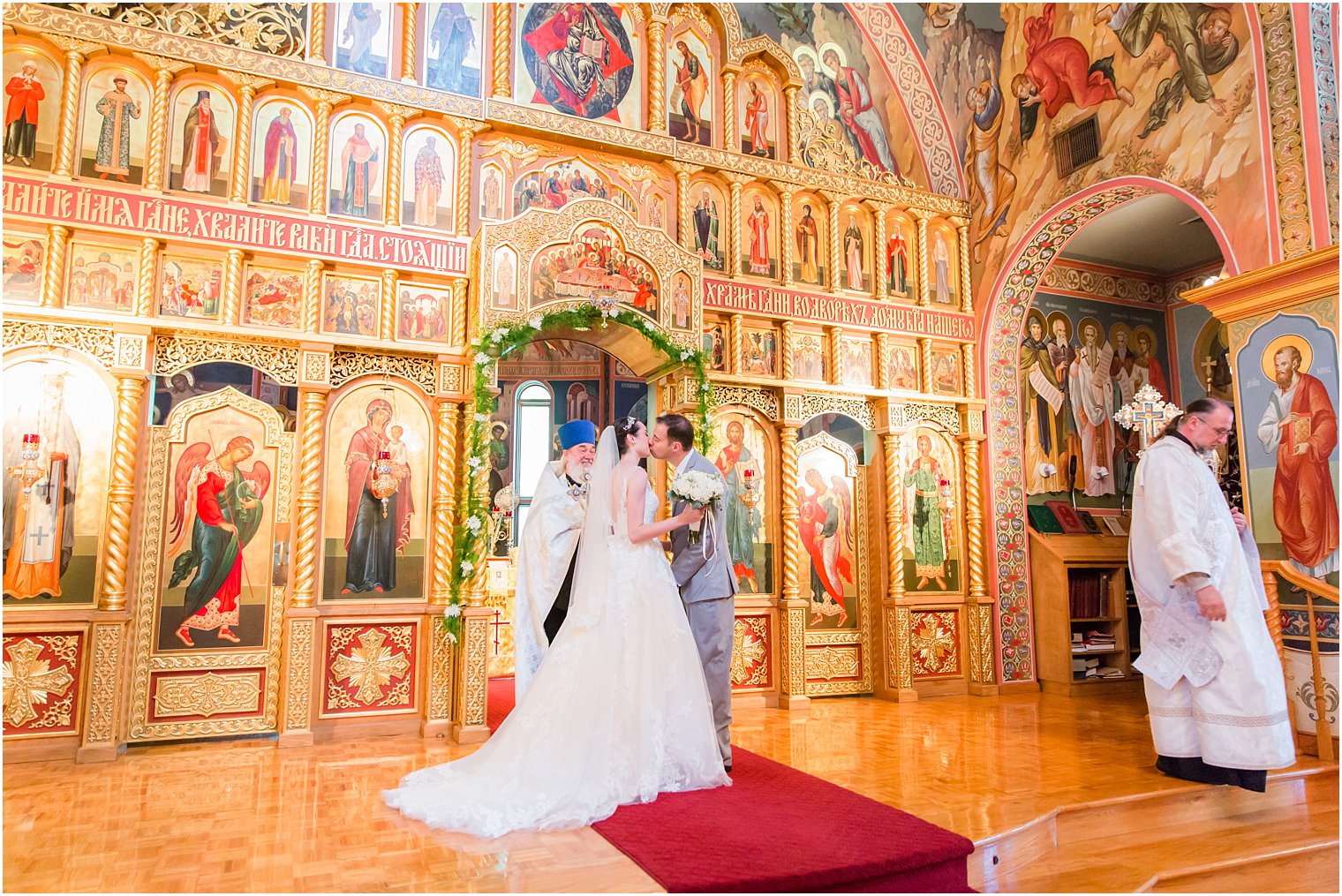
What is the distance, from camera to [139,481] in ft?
24.2

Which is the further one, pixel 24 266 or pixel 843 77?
pixel 843 77

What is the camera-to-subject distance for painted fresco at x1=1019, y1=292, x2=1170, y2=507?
11.7 meters

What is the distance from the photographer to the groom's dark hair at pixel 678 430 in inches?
228

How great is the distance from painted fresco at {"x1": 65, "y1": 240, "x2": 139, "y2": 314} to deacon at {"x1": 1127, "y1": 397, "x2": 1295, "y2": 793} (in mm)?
8334

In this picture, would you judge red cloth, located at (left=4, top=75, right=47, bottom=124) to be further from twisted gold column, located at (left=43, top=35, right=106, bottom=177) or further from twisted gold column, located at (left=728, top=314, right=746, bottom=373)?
twisted gold column, located at (left=728, top=314, right=746, bottom=373)

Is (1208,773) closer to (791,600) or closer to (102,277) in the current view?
(791,600)

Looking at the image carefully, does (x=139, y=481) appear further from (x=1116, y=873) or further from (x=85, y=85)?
(x=1116, y=873)

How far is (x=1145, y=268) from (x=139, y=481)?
43.1 ft

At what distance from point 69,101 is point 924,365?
30.2ft

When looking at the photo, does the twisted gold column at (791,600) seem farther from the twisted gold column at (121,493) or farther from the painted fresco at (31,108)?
the painted fresco at (31,108)

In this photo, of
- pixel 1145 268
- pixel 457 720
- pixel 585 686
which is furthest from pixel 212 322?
pixel 1145 268

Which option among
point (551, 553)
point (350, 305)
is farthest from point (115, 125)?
point (551, 553)

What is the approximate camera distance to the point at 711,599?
592 cm

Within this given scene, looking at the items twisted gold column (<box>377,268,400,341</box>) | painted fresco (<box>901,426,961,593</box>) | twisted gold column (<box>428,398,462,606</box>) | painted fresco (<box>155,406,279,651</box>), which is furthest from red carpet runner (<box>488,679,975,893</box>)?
painted fresco (<box>901,426,961,593</box>)
